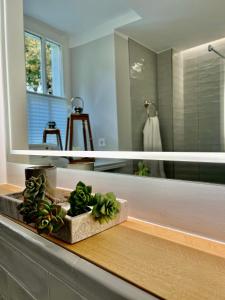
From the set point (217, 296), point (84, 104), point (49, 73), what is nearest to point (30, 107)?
point (49, 73)

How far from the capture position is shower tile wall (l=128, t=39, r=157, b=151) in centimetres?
70

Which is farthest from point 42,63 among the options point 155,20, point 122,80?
point 155,20

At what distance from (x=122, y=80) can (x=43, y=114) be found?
2.31 ft

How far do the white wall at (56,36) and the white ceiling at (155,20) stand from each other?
126mm

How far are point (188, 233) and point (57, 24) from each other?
3.91 feet

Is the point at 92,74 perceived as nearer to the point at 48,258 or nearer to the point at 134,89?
the point at 134,89

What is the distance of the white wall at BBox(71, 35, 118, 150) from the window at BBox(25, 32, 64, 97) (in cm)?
14

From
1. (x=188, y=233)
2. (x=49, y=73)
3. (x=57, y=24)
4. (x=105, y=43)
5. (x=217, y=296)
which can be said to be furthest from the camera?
(x=49, y=73)

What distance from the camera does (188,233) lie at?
487 millimetres

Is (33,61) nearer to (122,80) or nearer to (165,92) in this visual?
(122,80)

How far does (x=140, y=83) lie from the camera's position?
0.74m

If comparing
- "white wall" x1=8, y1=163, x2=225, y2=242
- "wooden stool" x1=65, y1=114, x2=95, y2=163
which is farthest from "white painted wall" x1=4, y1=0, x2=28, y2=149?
"white wall" x1=8, y1=163, x2=225, y2=242

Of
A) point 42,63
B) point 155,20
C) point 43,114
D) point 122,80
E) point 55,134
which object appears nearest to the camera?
point 155,20

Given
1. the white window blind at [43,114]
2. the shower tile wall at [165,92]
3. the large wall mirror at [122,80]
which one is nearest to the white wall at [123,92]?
the large wall mirror at [122,80]
